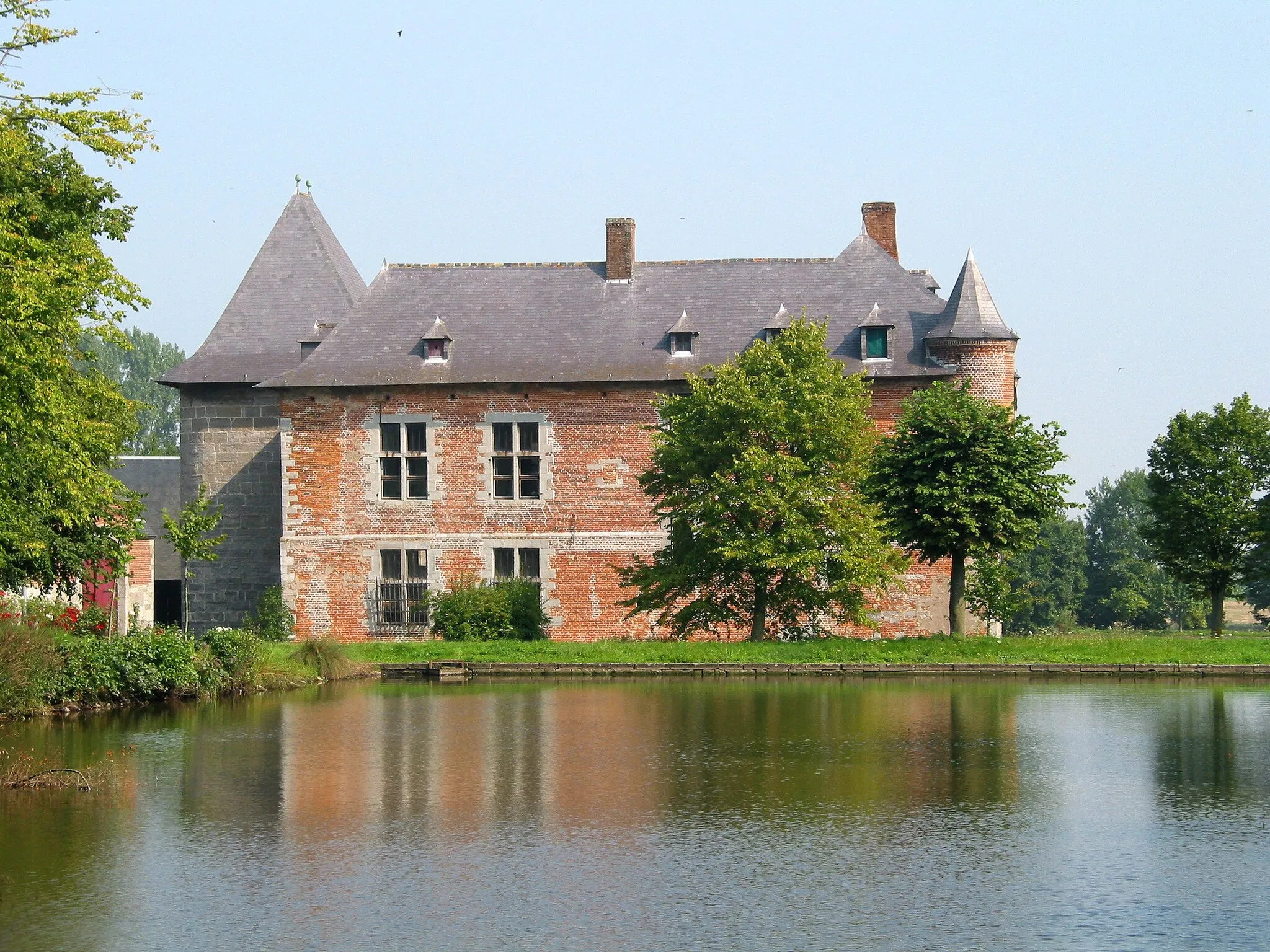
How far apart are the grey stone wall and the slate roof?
1.72 meters

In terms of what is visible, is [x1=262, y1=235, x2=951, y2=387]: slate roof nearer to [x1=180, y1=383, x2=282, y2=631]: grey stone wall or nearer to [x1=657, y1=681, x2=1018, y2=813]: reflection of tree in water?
[x1=180, y1=383, x2=282, y2=631]: grey stone wall

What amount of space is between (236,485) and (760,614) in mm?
15039

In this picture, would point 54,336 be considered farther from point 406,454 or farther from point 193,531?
point 406,454

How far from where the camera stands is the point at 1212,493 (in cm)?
4222

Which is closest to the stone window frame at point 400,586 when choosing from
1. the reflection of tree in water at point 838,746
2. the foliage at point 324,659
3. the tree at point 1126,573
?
the foliage at point 324,659

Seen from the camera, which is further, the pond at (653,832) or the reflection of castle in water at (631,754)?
the reflection of castle in water at (631,754)

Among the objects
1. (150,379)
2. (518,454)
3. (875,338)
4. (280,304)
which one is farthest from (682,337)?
(150,379)

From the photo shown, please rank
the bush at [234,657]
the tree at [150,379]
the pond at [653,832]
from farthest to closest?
1. the tree at [150,379]
2. the bush at [234,657]
3. the pond at [653,832]

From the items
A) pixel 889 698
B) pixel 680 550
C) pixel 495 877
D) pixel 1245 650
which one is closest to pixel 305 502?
pixel 680 550

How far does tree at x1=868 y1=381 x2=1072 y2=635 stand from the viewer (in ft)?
96.5

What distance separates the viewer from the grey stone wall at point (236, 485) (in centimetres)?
3850

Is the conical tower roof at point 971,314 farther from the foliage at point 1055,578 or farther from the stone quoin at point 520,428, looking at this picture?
the foliage at point 1055,578

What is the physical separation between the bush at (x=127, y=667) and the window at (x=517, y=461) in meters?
13.2

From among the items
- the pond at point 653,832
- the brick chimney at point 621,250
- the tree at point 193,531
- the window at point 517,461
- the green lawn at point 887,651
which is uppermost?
the brick chimney at point 621,250
